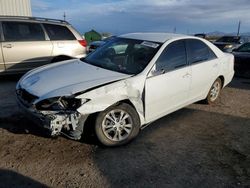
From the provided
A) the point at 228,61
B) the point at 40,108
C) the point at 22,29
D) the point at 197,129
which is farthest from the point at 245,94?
the point at 22,29

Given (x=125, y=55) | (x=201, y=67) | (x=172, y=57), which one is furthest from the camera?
(x=201, y=67)

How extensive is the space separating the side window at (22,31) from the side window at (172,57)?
4.23 metres

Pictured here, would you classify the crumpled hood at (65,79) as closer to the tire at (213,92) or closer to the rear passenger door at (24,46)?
the tire at (213,92)

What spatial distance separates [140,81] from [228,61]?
3054mm

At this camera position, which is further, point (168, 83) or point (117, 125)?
point (168, 83)

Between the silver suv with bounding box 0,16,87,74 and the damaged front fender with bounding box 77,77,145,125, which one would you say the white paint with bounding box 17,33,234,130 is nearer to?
the damaged front fender with bounding box 77,77,145,125

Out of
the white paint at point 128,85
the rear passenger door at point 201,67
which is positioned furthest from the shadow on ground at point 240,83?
the white paint at point 128,85

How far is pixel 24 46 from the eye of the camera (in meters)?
7.27

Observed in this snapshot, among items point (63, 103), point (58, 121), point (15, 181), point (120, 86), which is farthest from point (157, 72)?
point (15, 181)

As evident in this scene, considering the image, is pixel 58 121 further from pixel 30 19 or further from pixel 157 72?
pixel 30 19

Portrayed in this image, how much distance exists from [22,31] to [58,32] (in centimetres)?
98

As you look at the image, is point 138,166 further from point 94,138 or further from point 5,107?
point 5,107

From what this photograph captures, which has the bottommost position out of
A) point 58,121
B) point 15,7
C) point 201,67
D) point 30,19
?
point 58,121

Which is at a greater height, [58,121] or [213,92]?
[58,121]
